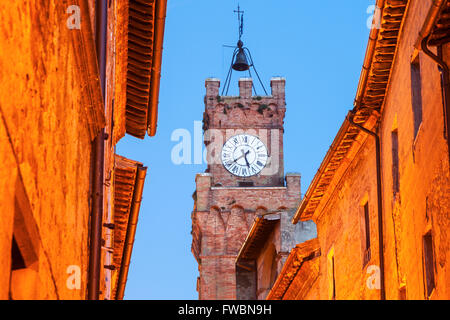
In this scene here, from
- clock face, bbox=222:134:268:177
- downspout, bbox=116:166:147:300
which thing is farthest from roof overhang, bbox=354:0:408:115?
clock face, bbox=222:134:268:177

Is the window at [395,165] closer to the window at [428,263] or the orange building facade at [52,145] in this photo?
the window at [428,263]

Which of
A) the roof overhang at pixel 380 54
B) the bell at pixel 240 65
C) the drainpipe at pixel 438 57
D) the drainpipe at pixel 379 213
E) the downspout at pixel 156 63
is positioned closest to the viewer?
the drainpipe at pixel 438 57

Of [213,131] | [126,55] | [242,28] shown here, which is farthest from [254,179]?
[126,55]

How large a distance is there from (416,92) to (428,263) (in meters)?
2.46

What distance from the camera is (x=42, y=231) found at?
655cm

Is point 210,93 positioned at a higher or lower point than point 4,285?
higher

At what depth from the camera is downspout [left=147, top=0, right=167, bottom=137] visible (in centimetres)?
1420

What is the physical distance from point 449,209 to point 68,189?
440cm

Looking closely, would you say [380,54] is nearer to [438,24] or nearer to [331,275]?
[438,24]

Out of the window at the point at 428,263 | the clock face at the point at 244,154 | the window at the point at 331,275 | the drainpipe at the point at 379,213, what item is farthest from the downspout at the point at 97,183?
the clock face at the point at 244,154

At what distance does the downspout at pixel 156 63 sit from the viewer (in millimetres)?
14203

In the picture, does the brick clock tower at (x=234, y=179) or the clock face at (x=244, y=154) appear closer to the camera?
the brick clock tower at (x=234, y=179)

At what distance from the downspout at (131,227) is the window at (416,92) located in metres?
6.26
